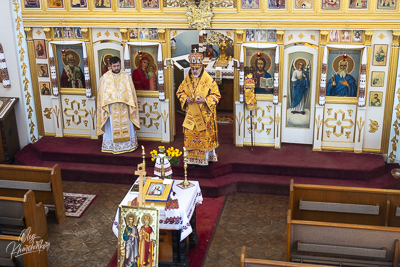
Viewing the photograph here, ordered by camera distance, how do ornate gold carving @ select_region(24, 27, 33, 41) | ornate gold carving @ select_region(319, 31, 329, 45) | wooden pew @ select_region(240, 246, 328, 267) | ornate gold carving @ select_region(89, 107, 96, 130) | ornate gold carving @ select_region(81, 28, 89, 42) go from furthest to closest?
ornate gold carving @ select_region(89, 107, 96, 130) < ornate gold carving @ select_region(24, 27, 33, 41) < ornate gold carving @ select_region(81, 28, 89, 42) < ornate gold carving @ select_region(319, 31, 329, 45) < wooden pew @ select_region(240, 246, 328, 267)

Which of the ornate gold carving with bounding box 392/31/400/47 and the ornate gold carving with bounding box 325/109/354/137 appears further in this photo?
the ornate gold carving with bounding box 325/109/354/137

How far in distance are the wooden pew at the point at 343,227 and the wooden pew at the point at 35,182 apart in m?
4.33

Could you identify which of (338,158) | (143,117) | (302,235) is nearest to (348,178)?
(338,158)

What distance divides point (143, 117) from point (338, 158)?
4.60m

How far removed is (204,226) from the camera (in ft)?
32.5

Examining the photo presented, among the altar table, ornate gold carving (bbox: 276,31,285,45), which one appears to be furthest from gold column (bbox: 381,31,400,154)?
the altar table

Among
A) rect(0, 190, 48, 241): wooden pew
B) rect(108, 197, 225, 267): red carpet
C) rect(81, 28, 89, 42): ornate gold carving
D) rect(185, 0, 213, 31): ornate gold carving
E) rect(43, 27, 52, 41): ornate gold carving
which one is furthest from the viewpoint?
rect(43, 27, 52, 41): ornate gold carving

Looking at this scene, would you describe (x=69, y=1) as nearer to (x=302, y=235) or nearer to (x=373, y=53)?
(x=373, y=53)

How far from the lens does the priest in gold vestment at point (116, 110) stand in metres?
11.8

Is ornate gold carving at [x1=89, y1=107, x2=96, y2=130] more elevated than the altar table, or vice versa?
ornate gold carving at [x1=89, y1=107, x2=96, y2=130]

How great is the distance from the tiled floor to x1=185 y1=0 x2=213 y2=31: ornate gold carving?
12.4ft

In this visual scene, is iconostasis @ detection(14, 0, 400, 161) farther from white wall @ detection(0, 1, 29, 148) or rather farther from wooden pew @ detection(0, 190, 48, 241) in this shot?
wooden pew @ detection(0, 190, 48, 241)

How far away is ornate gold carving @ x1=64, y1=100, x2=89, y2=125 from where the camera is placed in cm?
1302

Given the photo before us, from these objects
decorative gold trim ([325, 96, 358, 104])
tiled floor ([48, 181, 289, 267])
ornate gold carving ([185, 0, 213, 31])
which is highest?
ornate gold carving ([185, 0, 213, 31])
